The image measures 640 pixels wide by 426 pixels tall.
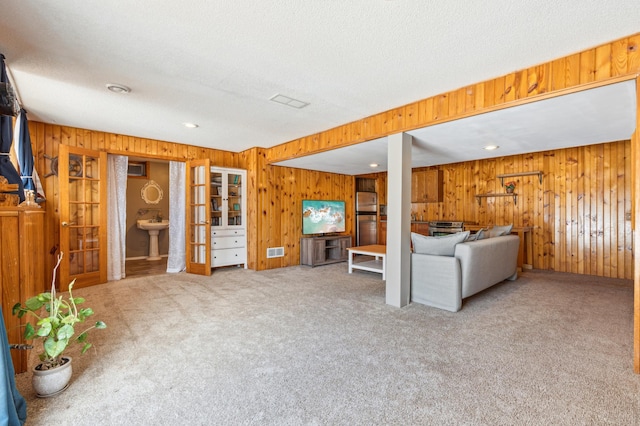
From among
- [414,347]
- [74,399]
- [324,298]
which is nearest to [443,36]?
[414,347]

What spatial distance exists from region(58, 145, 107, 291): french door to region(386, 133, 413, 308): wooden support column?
4.13m

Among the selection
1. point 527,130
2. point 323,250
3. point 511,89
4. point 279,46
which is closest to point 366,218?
point 323,250

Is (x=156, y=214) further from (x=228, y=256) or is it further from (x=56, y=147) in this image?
(x=56, y=147)

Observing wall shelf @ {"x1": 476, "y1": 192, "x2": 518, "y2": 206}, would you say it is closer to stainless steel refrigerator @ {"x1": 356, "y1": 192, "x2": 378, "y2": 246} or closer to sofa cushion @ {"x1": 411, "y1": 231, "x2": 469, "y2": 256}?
stainless steel refrigerator @ {"x1": 356, "y1": 192, "x2": 378, "y2": 246}

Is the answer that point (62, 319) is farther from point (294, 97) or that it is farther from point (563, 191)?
point (563, 191)

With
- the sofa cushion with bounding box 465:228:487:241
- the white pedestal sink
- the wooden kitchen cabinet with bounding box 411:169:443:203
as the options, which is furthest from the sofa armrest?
the white pedestal sink

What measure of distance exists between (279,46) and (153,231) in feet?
19.5

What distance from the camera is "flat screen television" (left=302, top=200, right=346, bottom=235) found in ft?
20.5

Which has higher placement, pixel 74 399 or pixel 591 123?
pixel 591 123

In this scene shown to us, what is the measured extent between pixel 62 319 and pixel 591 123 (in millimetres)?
4954

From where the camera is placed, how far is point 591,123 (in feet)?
10.5

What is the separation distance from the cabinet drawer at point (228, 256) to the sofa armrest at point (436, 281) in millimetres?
3329

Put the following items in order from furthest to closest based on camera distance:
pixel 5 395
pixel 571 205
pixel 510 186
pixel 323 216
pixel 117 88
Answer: pixel 323 216
pixel 510 186
pixel 571 205
pixel 117 88
pixel 5 395

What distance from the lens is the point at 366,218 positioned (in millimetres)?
7535
